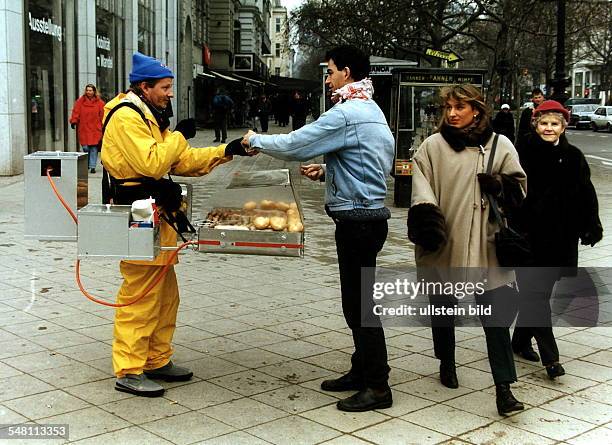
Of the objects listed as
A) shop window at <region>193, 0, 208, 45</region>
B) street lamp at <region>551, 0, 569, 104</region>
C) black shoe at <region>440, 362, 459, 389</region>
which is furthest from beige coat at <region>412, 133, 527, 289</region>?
shop window at <region>193, 0, 208, 45</region>

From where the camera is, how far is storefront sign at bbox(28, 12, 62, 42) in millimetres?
17938

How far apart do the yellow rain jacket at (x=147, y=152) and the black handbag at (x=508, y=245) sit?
5.11 feet

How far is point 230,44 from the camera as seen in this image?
2266 inches

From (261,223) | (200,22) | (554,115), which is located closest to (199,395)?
(261,223)

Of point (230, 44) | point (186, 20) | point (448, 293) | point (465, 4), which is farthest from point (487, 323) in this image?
point (230, 44)

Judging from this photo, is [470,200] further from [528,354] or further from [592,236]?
[528,354]

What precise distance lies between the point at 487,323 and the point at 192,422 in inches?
67.9

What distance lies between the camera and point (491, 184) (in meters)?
4.70

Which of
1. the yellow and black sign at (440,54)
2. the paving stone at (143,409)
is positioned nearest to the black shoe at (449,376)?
the paving stone at (143,409)

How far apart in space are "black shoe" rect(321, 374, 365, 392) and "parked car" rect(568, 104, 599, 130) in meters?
50.3

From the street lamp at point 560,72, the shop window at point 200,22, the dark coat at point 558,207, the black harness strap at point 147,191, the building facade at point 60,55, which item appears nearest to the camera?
the black harness strap at point 147,191

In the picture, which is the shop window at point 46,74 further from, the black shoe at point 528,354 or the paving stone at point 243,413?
the paving stone at point 243,413

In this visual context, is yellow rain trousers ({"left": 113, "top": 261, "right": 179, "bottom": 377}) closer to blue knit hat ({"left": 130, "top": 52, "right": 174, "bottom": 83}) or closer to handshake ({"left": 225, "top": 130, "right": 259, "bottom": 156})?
handshake ({"left": 225, "top": 130, "right": 259, "bottom": 156})

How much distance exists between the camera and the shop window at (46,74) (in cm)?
1794
